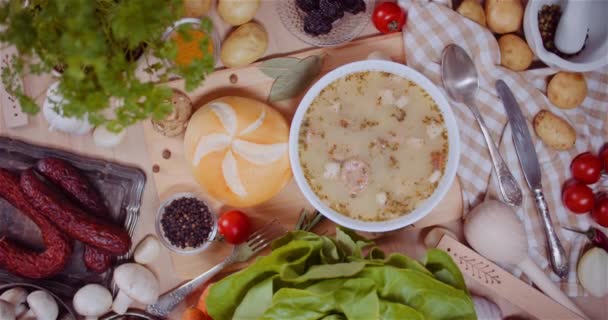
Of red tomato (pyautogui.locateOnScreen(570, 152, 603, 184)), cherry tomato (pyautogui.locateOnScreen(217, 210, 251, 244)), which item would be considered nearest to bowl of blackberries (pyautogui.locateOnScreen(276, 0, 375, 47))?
cherry tomato (pyautogui.locateOnScreen(217, 210, 251, 244))

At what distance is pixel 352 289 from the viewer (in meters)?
1.05

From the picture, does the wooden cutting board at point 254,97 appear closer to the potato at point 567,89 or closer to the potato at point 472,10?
the potato at point 472,10

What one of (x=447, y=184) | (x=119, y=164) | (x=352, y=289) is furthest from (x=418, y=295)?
(x=119, y=164)

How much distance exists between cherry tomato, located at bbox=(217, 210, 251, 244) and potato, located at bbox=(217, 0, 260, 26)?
0.44 m

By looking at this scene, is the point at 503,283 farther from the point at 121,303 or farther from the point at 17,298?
the point at 17,298

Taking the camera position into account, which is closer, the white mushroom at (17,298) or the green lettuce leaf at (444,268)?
the green lettuce leaf at (444,268)

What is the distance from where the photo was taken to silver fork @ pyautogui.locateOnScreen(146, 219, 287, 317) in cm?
134

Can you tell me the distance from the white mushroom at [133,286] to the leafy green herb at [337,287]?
0.25 m

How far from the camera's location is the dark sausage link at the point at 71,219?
4.33ft

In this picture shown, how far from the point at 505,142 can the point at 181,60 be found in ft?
2.49

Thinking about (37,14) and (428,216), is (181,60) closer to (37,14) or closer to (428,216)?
(37,14)

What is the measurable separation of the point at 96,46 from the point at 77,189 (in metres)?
0.59

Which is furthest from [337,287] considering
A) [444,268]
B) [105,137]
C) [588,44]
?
[588,44]

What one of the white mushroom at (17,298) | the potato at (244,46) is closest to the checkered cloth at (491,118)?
the potato at (244,46)
